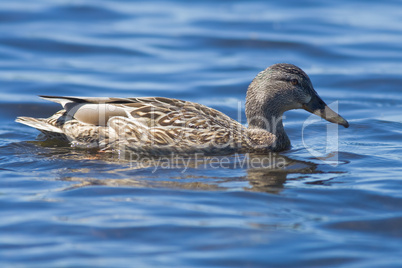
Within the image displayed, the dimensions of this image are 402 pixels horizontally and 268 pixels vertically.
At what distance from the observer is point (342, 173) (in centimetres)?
912

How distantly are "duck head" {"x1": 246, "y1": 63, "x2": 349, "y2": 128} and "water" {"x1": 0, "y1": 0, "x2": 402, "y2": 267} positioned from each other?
2.13 feet

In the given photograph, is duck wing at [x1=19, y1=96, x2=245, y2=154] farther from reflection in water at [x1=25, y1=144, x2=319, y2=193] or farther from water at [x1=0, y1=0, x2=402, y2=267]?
water at [x1=0, y1=0, x2=402, y2=267]

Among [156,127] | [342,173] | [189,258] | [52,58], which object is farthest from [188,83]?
[189,258]

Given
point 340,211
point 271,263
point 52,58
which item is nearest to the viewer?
point 271,263

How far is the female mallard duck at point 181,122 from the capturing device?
9.58 m

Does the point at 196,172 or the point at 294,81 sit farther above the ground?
the point at 294,81

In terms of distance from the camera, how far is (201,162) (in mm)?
9312

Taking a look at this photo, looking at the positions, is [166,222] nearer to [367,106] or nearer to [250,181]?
[250,181]

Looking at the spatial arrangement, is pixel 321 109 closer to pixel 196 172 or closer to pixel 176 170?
pixel 196 172

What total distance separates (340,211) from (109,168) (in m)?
3.17

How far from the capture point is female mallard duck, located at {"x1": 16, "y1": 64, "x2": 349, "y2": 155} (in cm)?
958

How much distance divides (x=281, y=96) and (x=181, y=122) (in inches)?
64.2

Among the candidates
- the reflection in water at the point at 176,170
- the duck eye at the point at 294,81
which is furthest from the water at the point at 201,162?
the duck eye at the point at 294,81

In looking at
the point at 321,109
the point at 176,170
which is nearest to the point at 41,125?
the point at 176,170
